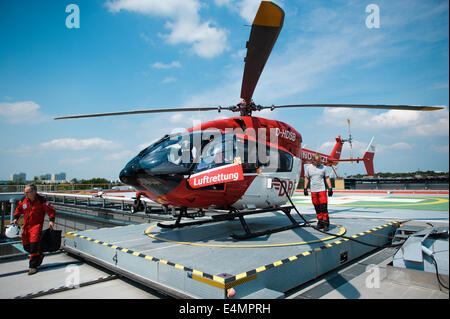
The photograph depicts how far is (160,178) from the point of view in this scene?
4621 millimetres

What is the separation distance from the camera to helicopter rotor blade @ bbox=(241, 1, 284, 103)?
3.22 m

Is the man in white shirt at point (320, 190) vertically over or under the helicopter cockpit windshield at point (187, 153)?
under

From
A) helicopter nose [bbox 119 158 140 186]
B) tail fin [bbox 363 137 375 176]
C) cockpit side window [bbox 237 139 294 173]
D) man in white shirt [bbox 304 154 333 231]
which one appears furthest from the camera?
tail fin [bbox 363 137 375 176]

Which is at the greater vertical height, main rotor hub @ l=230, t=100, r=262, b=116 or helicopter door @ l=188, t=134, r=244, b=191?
main rotor hub @ l=230, t=100, r=262, b=116

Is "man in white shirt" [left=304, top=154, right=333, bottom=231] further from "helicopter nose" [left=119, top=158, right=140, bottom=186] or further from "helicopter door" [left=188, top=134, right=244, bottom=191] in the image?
"helicopter nose" [left=119, top=158, right=140, bottom=186]

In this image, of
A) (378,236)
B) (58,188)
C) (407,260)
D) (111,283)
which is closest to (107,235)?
(111,283)

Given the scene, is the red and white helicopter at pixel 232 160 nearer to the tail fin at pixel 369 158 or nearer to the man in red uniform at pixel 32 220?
the man in red uniform at pixel 32 220

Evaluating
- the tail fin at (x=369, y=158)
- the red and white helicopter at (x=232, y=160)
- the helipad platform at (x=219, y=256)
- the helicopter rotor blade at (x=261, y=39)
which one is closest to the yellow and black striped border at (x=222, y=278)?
the helipad platform at (x=219, y=256)

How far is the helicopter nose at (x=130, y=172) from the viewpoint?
477 centimetres

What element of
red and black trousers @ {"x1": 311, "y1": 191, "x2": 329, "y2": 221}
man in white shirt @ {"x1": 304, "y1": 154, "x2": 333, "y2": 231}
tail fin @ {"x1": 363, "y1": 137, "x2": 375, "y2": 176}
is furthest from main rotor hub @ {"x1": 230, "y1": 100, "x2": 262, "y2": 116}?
tail fin @ {"x1": 363, "y1": 137, "x2": 375, "y2": 176}

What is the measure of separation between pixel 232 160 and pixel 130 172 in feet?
6.37

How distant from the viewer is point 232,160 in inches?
200
